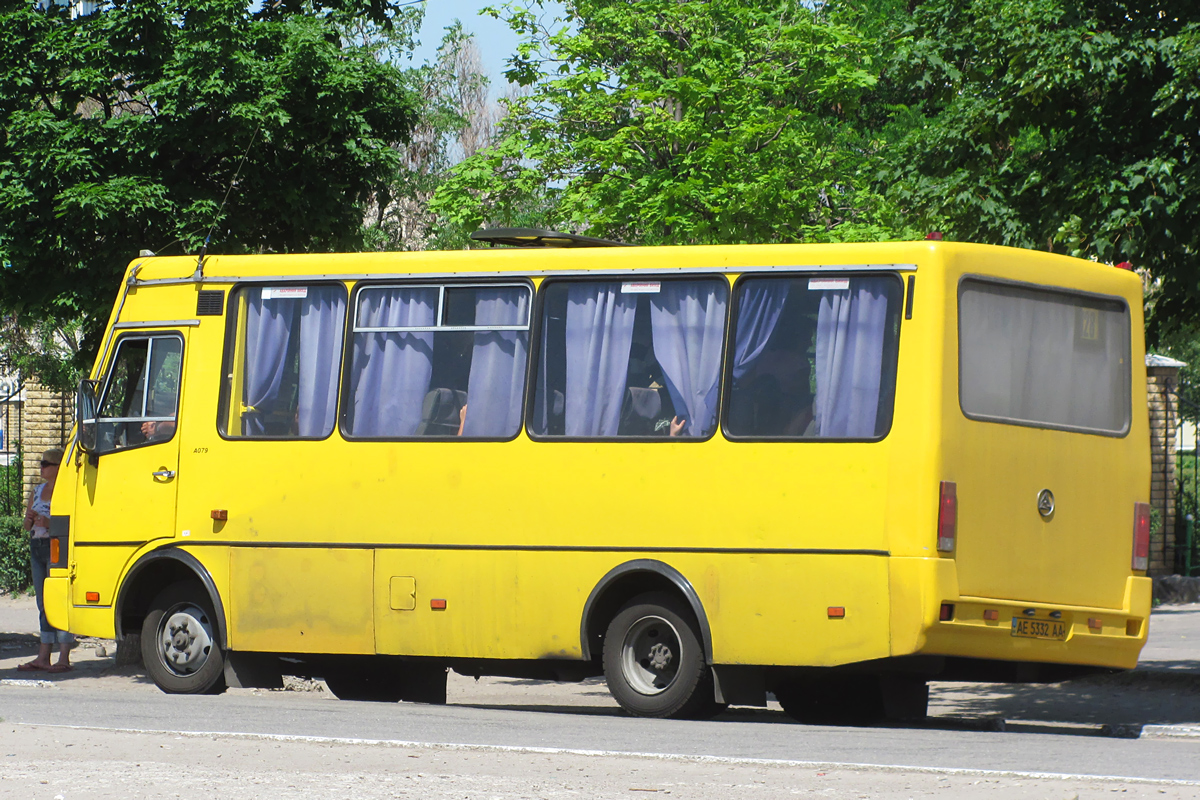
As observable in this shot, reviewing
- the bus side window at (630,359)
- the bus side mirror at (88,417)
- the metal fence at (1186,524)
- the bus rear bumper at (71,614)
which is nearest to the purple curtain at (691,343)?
the bus side window at (630,359)

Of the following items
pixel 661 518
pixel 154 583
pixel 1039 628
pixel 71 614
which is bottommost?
pixel 71 614

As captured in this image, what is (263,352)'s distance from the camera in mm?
11891

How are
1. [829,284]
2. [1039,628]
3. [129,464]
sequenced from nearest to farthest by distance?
[1039,628] < [829,284] < [129,464]

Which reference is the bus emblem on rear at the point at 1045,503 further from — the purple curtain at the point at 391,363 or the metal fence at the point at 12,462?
the metal fence at the point at 12,462

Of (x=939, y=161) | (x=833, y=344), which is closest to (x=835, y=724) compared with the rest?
(x=833, y=344)

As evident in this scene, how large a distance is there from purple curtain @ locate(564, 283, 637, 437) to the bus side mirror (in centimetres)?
385

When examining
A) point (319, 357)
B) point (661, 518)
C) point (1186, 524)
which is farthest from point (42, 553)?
point (1186, 524)

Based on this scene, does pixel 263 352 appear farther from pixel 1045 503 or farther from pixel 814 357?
pixel 1045 503

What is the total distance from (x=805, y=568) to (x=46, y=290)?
8.38 metres

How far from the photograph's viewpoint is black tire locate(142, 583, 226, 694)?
39.2ft

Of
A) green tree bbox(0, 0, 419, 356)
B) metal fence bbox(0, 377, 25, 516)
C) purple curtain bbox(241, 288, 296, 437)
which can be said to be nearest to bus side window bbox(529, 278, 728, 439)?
purple curtain bbox(241, 288, 296, 437)

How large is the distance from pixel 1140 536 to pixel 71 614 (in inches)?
298

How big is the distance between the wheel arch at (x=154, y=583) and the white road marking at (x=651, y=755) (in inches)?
92.3

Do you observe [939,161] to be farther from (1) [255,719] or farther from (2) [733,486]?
(1) [255,719]
